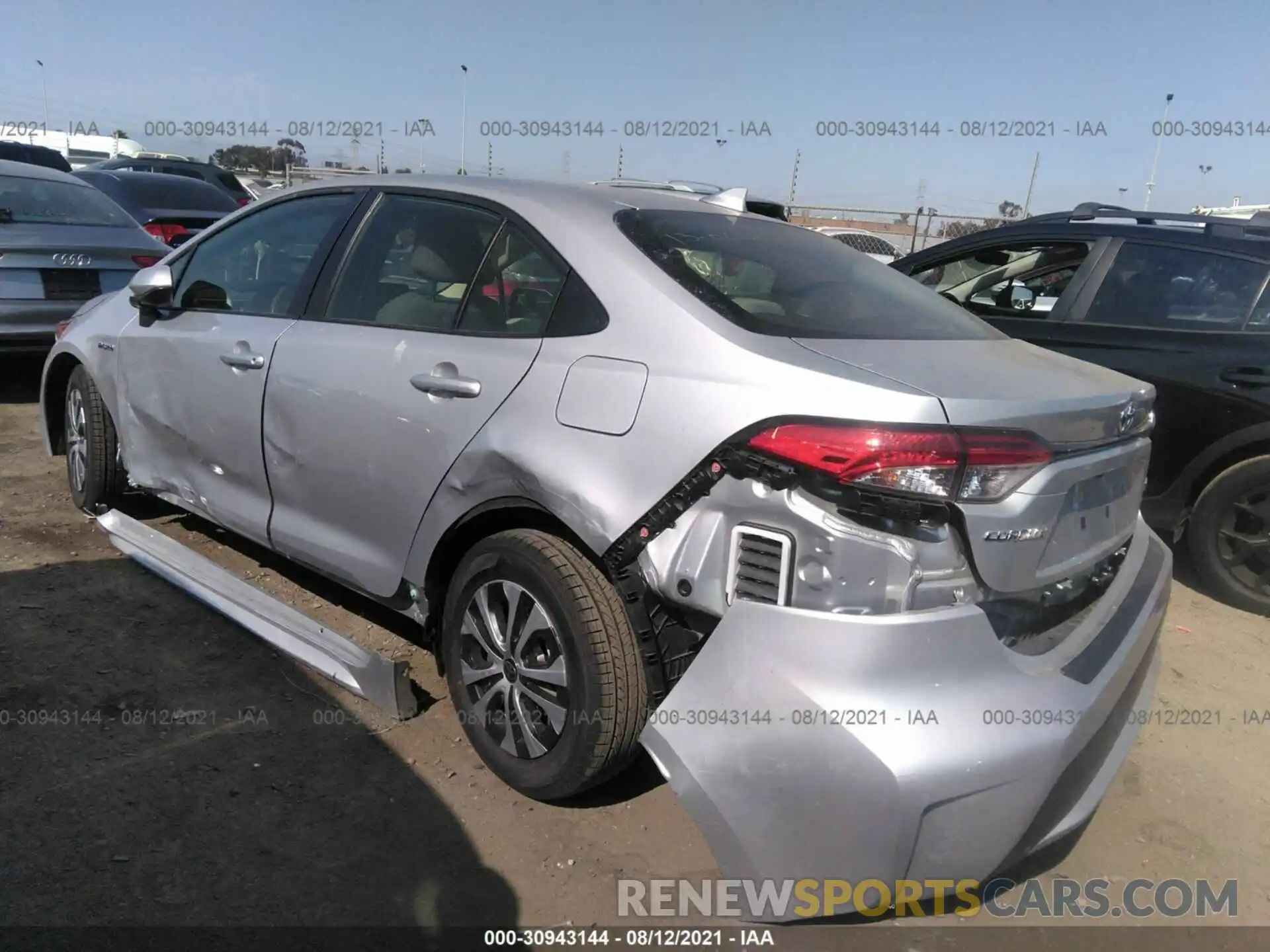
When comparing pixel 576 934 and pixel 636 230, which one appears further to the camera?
pixel 636 230

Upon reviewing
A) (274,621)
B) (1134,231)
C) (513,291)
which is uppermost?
(1134,231)

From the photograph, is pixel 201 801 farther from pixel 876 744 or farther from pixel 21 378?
pixel 21 378

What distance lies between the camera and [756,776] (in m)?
1.95

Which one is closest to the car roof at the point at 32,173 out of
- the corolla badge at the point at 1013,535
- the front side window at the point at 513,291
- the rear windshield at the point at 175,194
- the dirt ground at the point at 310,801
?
the rear windshield at the point at 175,194

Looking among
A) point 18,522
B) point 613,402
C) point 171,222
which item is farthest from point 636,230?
point 171,222

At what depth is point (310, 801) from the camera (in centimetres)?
257

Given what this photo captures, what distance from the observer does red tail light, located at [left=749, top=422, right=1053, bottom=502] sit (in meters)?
1.86

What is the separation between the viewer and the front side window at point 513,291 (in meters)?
A: 2.54

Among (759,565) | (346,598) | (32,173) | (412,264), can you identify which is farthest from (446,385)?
(32,173)

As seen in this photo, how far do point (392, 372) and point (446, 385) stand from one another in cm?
27

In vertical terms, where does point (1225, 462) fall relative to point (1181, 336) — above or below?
below

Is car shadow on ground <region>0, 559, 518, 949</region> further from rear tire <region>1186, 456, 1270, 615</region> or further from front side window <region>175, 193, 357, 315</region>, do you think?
rear tire <region>1186, 456, 1270, 615</region>

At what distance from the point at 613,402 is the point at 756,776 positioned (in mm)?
904

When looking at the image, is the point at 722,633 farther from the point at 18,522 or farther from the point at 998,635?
the point at 18,522
